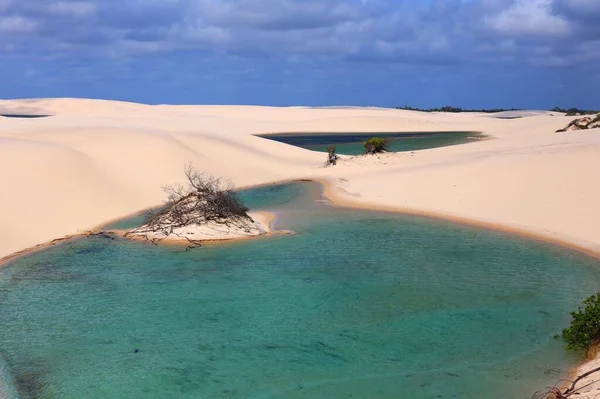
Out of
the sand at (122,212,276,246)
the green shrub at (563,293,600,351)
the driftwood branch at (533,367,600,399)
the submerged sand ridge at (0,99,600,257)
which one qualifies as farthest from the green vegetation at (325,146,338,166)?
the driftwood branch at (533,367,600,399)

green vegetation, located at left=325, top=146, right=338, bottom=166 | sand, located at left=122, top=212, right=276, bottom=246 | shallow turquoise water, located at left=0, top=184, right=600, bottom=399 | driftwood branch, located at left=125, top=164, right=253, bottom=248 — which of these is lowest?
shallow turquoise water, located at left=0, top=184, right=600, bottom=399

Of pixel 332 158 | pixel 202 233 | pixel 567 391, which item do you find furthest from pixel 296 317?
pixel 332 158

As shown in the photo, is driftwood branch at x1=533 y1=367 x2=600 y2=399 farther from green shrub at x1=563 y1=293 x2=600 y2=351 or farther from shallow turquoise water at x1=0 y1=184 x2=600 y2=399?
green shrub at x1=563 y1=293 x2=600 y2=351

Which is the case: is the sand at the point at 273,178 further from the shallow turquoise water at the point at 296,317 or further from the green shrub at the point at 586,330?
the green shrub at the point at 586,330

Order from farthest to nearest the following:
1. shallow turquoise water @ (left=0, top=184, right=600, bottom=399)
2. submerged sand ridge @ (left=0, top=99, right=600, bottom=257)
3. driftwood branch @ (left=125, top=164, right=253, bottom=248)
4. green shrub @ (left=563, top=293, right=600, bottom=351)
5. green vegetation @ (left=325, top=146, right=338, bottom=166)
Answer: green vegetation @ (left=325, top=146, right=338, bottom=166) → submerged sand ridge @ (left=0, top=99, right=600, bottom=257) → driftwood branch @ (left=125, top=164, right=253, bottom=248) → green shrub @ (left=563, top=293, right=600, bottom=351) → shallow turquoise water @ (left=0, top=184, right=600, bottom=399)

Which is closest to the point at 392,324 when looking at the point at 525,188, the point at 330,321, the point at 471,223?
A: the point at 330,321

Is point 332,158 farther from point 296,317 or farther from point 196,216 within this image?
point 296,317
